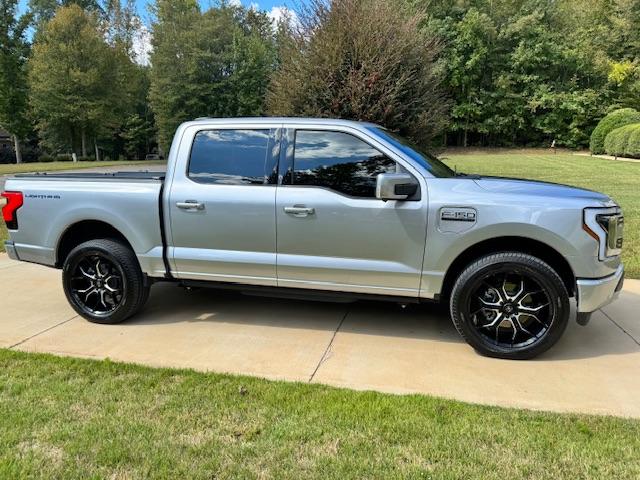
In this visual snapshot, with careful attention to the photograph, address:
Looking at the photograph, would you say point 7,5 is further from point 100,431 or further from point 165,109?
point 100,431

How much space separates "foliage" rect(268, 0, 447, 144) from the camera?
9211mm

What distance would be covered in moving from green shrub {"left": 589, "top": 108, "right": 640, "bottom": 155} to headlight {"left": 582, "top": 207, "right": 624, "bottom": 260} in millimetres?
34690

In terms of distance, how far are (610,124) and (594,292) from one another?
35913 millimetres

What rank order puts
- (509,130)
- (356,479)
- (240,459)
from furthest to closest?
(509,130)
(240,459)
(356,479)

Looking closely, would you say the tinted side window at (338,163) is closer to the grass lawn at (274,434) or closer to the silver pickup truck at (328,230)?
the silver pickup truck at (328,230)

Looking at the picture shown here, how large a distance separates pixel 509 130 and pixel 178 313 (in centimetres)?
5069

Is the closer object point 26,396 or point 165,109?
point 26,396

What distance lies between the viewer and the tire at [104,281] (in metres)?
4.86

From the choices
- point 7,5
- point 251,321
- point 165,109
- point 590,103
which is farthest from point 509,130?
point 251,321

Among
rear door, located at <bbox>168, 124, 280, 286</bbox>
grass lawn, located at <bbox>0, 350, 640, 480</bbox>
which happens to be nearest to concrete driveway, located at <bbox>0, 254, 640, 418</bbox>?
grass lawn, located at <bbox>0, 350, 640, 480</bbox>

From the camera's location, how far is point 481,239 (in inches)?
160

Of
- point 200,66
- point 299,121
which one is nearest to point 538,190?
point 299,121

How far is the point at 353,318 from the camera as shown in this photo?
5148 millimetres

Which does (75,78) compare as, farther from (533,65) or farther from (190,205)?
(190,205)
